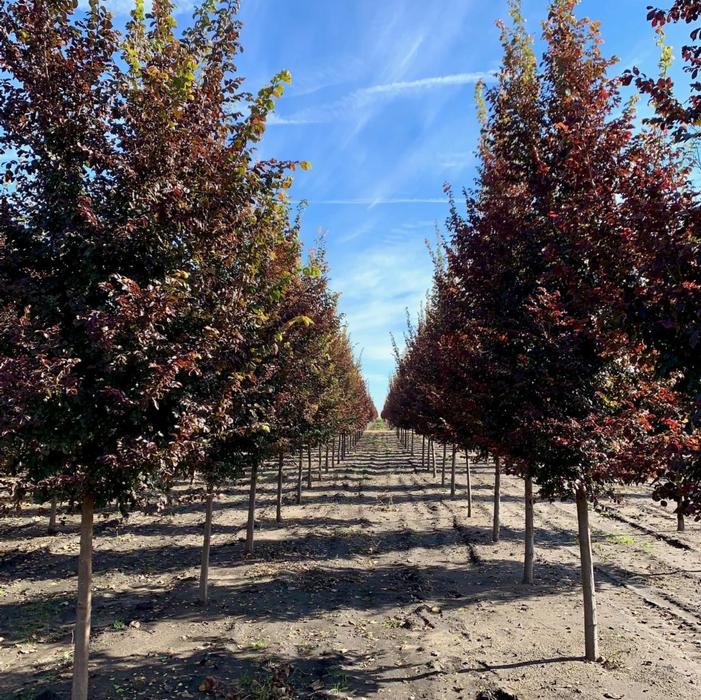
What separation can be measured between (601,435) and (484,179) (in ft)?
18.5

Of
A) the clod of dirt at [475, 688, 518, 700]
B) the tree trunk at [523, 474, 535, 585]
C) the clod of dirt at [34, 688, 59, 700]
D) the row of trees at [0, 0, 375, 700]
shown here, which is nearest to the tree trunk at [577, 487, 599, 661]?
the clod of dirt at [475, 688, 518, 700]

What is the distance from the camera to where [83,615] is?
4785mm

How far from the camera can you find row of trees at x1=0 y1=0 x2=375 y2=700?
4.15 metres

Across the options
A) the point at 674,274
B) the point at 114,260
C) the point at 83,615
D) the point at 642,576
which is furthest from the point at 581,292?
the point at 642,576

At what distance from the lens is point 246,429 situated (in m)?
5.66

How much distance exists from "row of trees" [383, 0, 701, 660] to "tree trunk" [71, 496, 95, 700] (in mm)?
4634

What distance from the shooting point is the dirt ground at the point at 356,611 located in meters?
6.03

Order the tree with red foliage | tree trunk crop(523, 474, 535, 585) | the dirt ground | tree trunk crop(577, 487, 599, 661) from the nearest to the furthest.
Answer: the tree with red foliage, the dirt ground, tree trunk crop(577, 487, 599, 661), tree trunk crop(523, 474, 535, 585)

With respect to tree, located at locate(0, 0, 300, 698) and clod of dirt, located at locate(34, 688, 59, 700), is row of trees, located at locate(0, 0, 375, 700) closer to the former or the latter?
tree, located at locate(0, 0, 300, 698)

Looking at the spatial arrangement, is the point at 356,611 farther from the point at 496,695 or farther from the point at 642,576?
the point at 642,576

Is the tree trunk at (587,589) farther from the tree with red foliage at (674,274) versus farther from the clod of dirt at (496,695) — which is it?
the tree with red foliage at (674,274)

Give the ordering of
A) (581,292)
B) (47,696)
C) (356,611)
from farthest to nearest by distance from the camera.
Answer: (356,611) → (47,696) → (581,292)

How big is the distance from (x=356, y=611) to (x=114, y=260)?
21.7ft

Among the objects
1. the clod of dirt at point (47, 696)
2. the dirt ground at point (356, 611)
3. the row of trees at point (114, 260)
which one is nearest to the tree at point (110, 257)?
the row of trees at point (114, 260)
